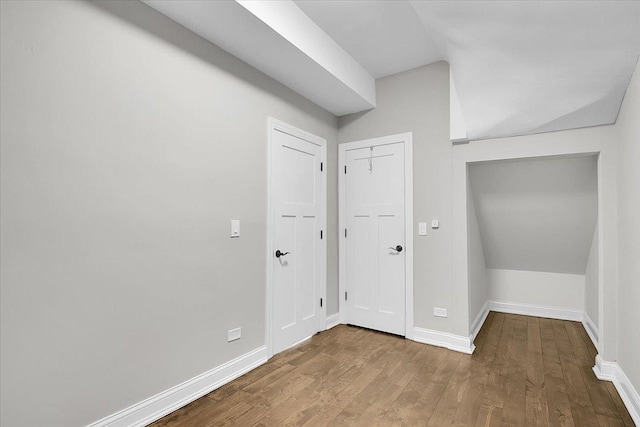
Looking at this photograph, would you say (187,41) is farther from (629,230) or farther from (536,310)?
(536,310)

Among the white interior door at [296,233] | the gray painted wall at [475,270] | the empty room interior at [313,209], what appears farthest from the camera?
the gray painted wall at [475,270]

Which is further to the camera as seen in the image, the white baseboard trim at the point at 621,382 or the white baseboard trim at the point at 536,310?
the white baseboard trim at the point at 536,310

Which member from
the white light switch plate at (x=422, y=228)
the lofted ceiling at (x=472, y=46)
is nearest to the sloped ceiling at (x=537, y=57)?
the lofted ceiling at (x=472, y=46)

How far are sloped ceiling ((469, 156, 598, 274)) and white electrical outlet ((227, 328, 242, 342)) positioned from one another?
2.76 meters

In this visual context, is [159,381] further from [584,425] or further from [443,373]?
[584,425]

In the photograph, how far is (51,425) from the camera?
1582 millimetres

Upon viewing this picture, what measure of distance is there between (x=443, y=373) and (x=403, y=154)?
6.92ft

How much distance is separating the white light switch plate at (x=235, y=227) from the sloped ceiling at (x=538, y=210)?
247 centimetres

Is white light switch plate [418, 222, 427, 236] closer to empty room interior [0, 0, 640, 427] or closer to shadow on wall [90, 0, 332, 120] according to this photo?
empty room interior [0, 0, 640, 427]

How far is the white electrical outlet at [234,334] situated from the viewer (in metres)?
2.47

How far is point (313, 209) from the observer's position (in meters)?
3.45

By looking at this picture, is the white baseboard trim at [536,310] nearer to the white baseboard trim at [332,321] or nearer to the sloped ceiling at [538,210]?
the sloped ceiling at [538,210]

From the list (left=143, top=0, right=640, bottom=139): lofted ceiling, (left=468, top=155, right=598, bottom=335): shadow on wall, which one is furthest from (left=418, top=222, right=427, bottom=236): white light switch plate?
(left=143, top=0, right=640, bottom=139): lofted ceiling

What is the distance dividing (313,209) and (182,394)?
2.00 metres
